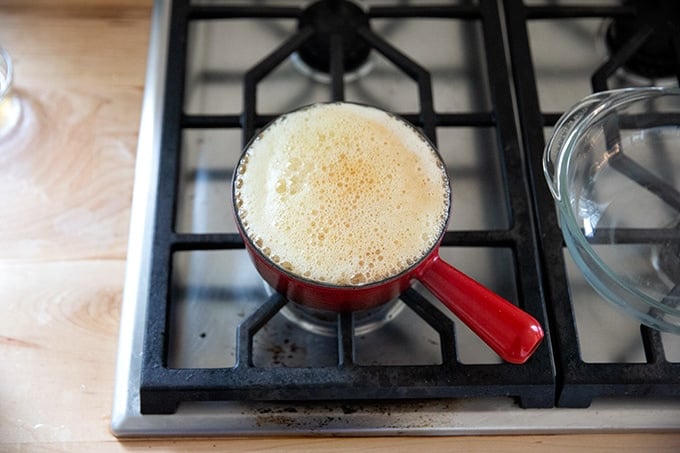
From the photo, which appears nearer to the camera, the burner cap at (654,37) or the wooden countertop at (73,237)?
the wooden countertop at (73,237)

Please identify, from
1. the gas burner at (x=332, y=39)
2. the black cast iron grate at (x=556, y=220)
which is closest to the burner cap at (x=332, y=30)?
the gas burner at (x=332, y=39)

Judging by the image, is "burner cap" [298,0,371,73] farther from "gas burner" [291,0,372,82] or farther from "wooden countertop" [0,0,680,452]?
"wooden countertop" [0,0,680,452]

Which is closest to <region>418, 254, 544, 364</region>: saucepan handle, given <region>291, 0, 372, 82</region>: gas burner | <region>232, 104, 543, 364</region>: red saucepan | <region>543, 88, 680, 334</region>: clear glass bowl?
<region>232, 104, 543, 364</region>: red saucepan

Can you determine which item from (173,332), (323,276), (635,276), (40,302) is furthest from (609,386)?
(40,302)

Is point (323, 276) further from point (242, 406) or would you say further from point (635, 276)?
point (635, 276)

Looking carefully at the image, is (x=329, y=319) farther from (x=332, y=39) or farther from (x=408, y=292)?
(x=332, y=39)

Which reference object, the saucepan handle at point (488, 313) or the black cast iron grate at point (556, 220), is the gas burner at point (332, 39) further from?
the saucepan handle at point (488, 313)
